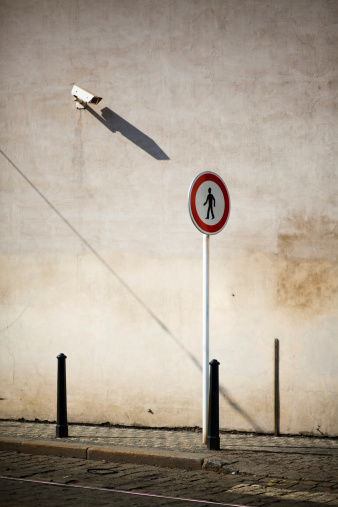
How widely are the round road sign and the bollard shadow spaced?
1.64 metres

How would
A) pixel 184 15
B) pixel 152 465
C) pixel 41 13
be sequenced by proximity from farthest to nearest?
pixel 41 13 < pixel 184 15 < pixel 152 465

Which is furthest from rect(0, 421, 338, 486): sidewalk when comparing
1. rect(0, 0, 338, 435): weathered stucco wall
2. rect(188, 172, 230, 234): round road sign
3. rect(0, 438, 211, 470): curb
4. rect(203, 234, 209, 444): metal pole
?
rect(188, 172, 230, 234): round road sign

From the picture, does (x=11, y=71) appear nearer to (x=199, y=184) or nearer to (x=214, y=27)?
(x=214, y=27)

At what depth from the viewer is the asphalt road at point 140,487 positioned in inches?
230

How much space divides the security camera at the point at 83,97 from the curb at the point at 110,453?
4.42m

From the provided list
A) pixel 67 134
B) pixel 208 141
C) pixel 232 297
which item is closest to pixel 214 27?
pixel 208 141

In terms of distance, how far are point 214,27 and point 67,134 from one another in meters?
2.46

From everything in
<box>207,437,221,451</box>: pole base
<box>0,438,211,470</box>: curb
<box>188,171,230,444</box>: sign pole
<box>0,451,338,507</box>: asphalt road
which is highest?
<box>188,171,230,444</box>: sign pole

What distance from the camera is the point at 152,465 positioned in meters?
7.39

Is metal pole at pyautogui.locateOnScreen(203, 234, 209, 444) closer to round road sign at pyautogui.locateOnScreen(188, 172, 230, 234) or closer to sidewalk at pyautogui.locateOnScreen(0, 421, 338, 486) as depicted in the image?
round road sign at pyautogui.locateOnScreen(188, 172, 230, 234)

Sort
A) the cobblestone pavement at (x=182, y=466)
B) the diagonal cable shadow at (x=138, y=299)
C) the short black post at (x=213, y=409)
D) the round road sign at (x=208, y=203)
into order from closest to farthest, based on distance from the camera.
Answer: the cobblestone pavement at (x=182, y=466) < the short black post at (x=213, y=409) < the round road sign at (x=208, y=203) < the diagonal cable shadow at (x=138, y=299)

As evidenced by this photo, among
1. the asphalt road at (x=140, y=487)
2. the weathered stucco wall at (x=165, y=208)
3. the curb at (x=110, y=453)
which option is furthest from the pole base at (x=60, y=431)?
the weathered stucco wall at (x=165, y=208)

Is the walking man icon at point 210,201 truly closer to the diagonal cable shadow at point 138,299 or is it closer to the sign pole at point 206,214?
the sign pole at point 206,214

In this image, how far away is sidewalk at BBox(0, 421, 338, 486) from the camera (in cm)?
699
